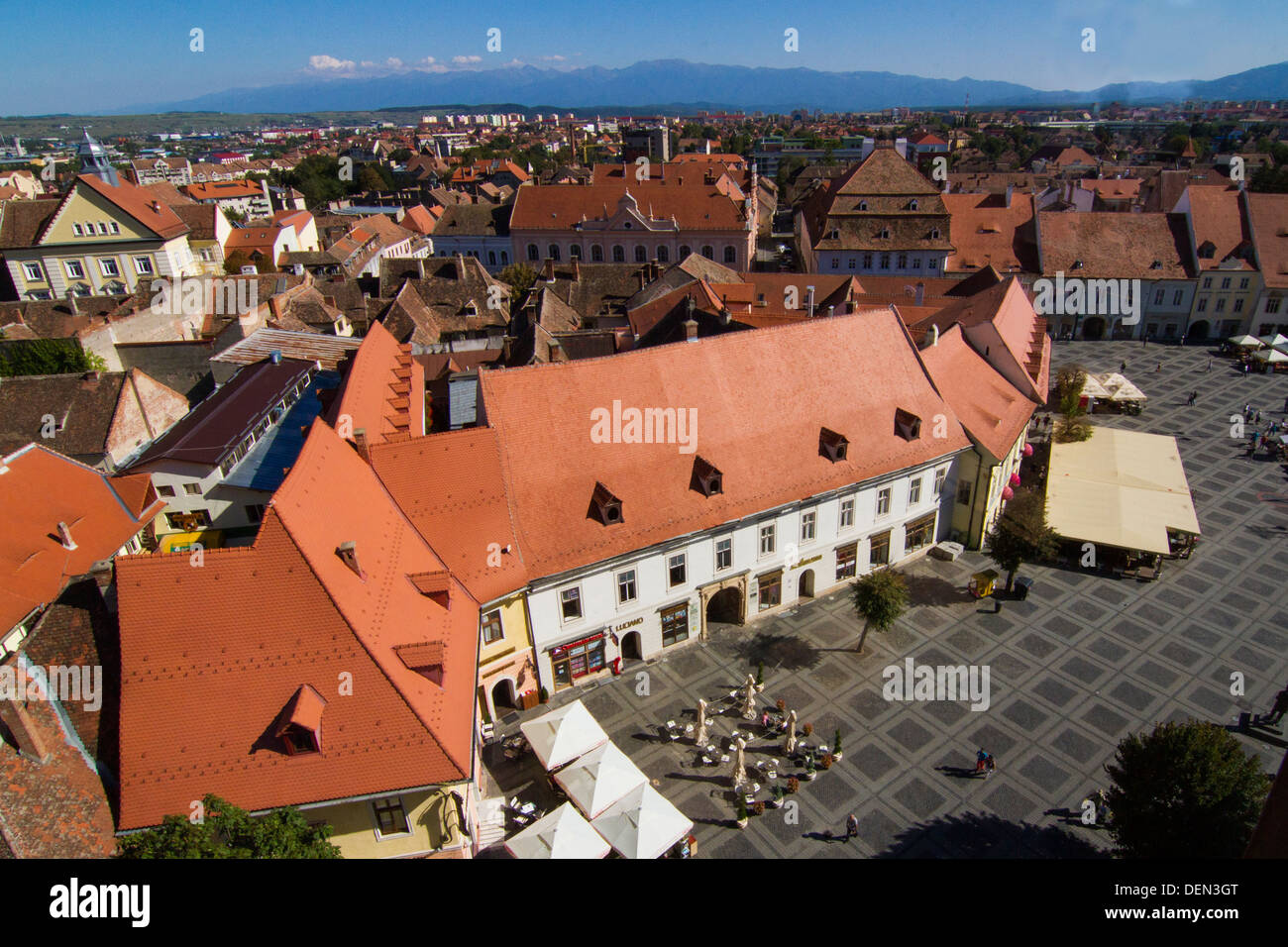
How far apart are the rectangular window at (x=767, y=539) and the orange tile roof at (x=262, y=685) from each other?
49.6 ft

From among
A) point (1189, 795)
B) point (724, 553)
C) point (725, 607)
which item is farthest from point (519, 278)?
point (1189, 795)

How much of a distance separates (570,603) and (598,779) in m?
6.91

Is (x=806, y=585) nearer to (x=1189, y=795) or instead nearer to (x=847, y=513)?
(x=847, y=513)

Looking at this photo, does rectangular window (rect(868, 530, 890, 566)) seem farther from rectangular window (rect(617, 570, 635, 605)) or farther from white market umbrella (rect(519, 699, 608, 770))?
white market umbrella (rect(519, 699, 608, 770))

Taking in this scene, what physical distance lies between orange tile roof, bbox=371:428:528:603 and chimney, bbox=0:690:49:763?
1168cm

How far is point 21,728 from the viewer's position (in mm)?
16734

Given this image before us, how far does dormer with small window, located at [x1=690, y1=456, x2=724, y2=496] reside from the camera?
96.4 feet

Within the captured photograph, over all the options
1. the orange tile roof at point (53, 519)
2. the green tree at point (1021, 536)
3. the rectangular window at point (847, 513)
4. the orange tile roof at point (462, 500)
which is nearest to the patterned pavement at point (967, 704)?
the green tree at point (1021, 536)

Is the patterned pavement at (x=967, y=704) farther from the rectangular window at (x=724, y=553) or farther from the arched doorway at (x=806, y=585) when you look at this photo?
the rectangular window at (x=724, y=553)

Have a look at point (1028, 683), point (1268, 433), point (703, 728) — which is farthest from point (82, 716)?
point (1268, 433)

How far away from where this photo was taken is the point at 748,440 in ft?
101

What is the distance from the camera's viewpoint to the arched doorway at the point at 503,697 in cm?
2848
